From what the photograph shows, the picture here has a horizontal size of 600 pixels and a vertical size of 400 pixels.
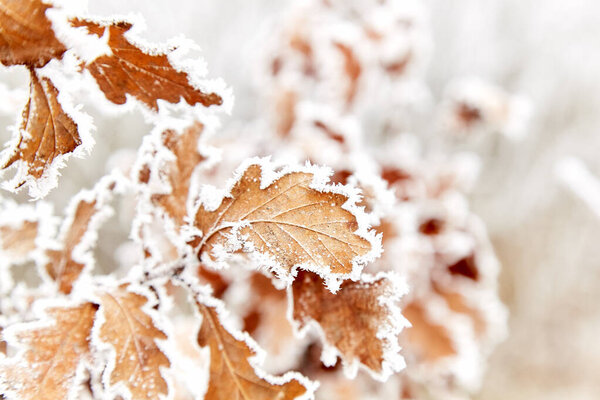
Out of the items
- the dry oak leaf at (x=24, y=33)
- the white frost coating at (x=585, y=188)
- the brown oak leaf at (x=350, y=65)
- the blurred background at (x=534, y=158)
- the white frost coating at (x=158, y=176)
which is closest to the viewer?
the dry oak leaf at (x=24, y=33)

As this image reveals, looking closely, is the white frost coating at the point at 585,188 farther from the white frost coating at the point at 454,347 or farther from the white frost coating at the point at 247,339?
the white frost coating at the point at 247,339

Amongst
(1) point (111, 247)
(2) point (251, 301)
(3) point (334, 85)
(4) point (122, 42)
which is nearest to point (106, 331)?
(4) point (122, 42)

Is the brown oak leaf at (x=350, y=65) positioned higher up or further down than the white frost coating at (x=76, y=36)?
higher up

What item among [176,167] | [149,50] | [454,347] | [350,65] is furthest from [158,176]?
[454,347]

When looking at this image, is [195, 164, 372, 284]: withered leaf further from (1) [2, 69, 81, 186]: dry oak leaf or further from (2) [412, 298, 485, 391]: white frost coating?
(2) [412, 298, 485, 391]: white frost coating

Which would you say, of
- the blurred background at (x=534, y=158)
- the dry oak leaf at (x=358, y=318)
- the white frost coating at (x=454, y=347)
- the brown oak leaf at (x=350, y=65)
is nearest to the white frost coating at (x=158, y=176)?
the dry oak leaf at (x=358, y=318)

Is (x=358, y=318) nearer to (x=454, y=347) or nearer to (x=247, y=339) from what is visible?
(x=247, y=339)

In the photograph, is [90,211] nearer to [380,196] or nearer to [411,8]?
[380,196]
